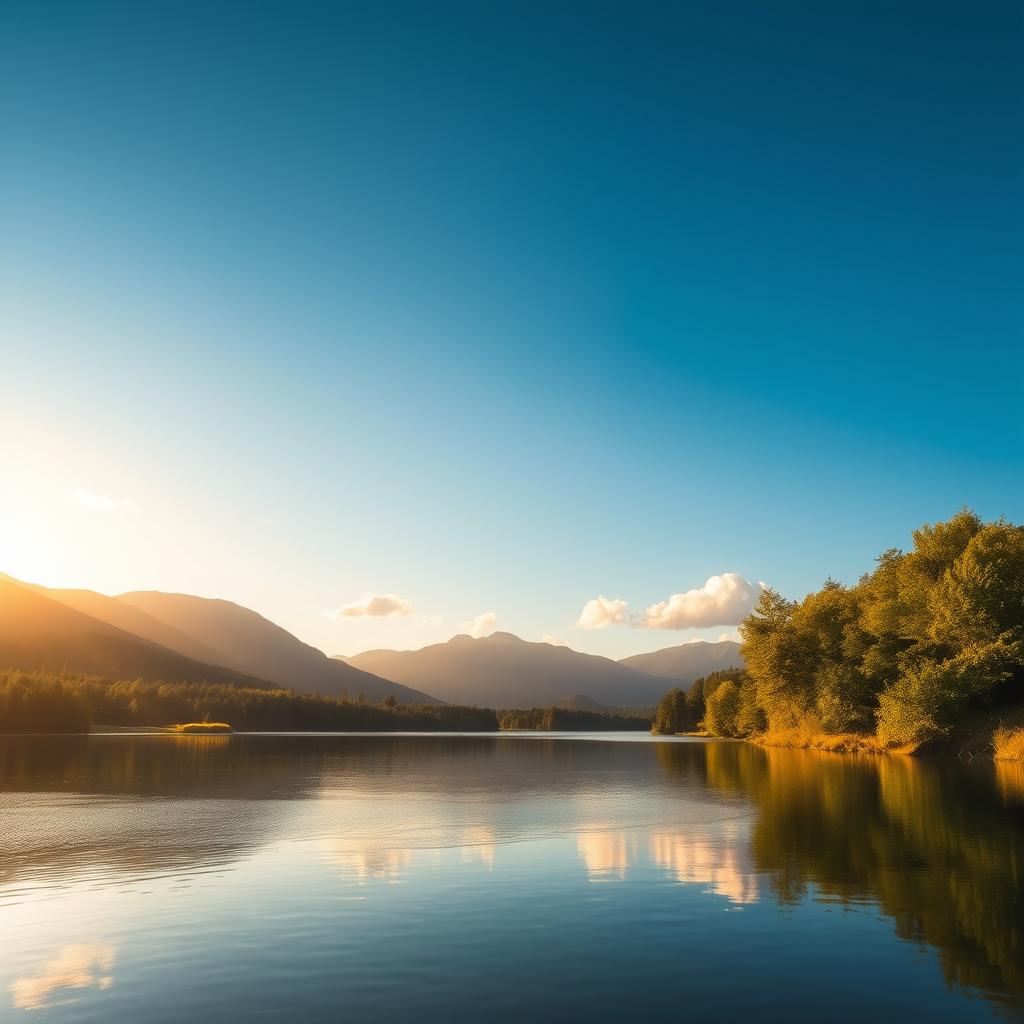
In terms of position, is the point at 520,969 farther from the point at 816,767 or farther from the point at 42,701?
the point at 42,701

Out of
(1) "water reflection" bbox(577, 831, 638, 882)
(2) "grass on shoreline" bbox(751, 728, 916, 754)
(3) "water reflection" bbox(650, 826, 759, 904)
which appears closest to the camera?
(3) "water reflection" bbox(650, 826, 759, 904)

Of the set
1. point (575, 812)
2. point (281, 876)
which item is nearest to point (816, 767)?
point (575, 812)

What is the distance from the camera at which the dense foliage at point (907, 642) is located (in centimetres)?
6712

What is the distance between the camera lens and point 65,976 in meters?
13.3

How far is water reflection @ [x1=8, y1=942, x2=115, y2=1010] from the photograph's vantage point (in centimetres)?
1224

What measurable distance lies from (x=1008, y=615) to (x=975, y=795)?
38134 millimetres

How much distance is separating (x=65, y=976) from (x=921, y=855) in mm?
22037

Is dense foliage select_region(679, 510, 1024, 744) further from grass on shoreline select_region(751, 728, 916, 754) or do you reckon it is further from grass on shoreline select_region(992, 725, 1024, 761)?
grass on shoreline select_region(992, 725, 1024, 761)

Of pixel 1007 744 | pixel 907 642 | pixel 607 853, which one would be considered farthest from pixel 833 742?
pixel 607 853

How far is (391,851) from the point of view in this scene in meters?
25.6

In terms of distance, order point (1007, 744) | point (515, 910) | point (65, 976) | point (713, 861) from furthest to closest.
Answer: point (1007, 744) < point (713, 861) < point (515, 910) < point (65, 976)

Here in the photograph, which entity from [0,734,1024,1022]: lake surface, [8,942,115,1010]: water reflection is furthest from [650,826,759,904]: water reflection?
[8,942,115,1010]: water reflection

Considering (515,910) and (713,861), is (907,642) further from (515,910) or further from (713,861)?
(515,910)

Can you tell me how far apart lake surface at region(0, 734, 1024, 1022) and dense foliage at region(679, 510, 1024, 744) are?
32938 mm
